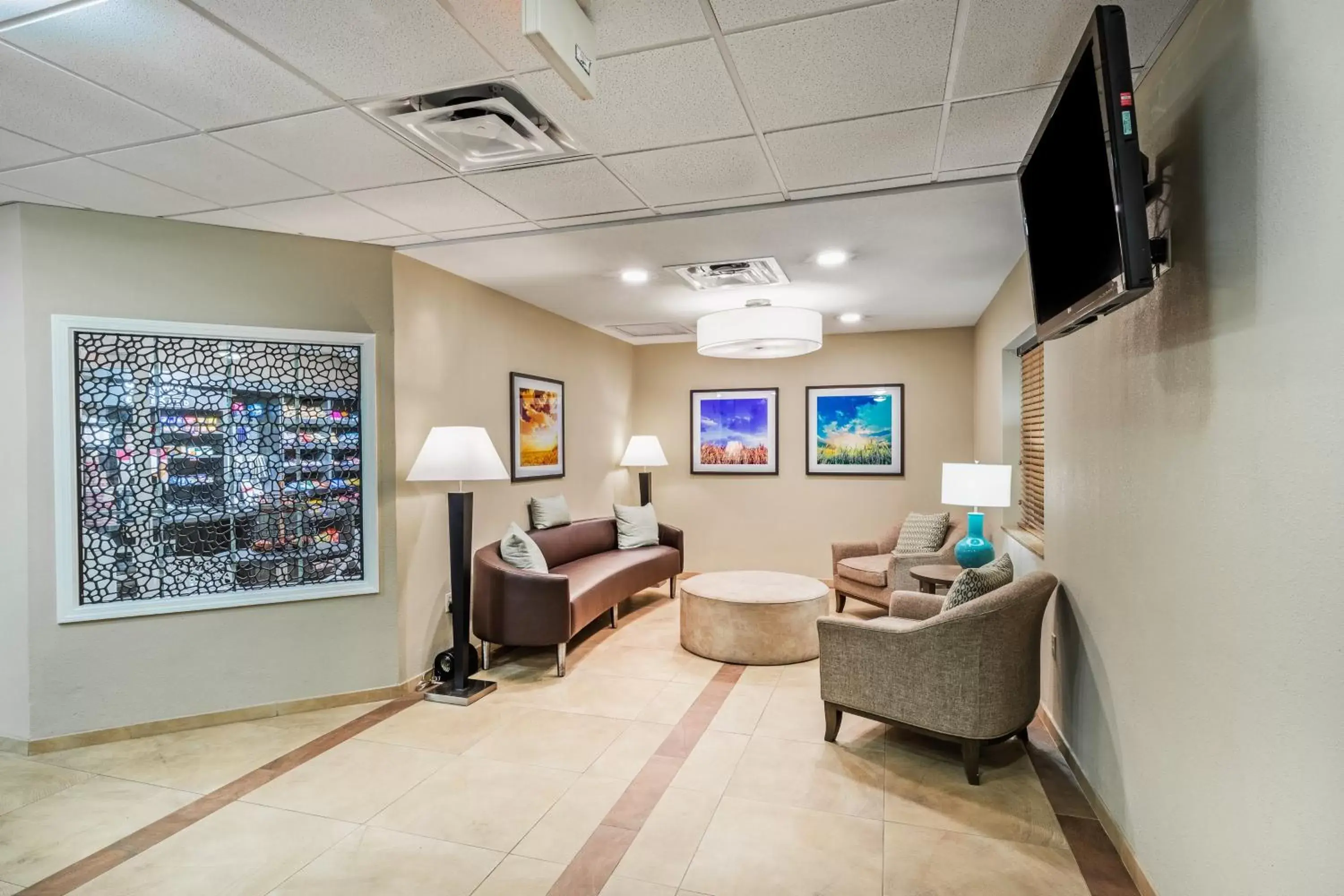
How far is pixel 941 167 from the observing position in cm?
282

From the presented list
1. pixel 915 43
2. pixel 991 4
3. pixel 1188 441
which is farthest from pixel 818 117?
pixel 1188 441

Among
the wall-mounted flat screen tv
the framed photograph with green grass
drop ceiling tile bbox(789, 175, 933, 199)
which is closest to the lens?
the wall-mounted flat screen tv

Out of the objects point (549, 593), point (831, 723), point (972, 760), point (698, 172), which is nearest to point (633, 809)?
Result: point (831, 723)

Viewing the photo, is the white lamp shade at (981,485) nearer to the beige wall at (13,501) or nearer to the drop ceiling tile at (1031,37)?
the drop ceiling tile at (1031,37)

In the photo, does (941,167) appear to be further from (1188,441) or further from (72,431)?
(72,431)

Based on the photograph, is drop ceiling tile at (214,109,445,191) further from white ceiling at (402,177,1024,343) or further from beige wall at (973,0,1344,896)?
beige wall at (973,0,1344,896)

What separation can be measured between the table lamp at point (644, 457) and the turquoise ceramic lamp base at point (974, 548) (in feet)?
10.3

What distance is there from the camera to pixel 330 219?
3438mm

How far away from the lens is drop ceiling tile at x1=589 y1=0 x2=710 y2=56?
1781mm

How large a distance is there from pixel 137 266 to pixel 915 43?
362 cm

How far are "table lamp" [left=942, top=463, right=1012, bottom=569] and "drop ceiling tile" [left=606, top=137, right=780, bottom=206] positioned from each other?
2113mm

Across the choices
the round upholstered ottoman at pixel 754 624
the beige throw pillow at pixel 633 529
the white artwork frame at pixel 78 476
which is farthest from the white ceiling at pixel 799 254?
the round upholstered ottoman at pixel 754 624

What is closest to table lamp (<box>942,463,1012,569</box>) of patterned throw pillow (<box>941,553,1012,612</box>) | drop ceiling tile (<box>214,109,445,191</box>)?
patterned throw pillow (<box>941,553,1012,612</box>)

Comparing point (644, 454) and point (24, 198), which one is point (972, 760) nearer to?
point (644, 454)
